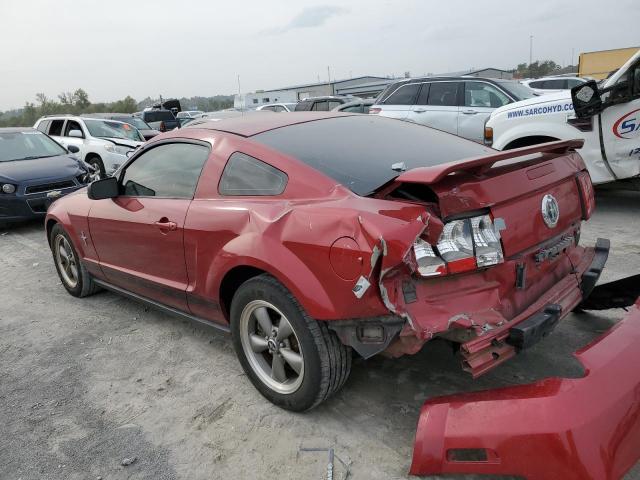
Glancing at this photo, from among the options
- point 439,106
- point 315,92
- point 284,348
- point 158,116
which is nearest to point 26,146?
point 439,106

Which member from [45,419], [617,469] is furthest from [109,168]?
[617,469]

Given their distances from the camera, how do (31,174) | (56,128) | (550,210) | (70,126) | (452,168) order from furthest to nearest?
(56,128) → (70,126) → (31,174) → (550,210) → (452,168)

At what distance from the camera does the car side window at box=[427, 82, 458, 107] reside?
945 centimetres

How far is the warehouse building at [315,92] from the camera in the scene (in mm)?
43875

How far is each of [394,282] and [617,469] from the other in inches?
41.4

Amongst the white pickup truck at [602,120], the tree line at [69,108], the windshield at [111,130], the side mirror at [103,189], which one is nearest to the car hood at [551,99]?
the white pickup truck at [602,120]

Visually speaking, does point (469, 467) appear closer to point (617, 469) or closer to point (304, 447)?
point (617, 469)

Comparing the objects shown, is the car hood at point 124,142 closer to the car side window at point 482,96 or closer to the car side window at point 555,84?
the car side window at point 482,96

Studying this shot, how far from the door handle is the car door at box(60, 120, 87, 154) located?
9849 mm

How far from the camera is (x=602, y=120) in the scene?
5676 millimetres

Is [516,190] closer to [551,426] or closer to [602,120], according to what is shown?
[551,426]

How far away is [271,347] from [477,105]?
772cm

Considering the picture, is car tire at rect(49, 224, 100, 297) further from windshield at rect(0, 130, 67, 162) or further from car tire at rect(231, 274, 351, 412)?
windshield at rect(0, 130, 67, 162)

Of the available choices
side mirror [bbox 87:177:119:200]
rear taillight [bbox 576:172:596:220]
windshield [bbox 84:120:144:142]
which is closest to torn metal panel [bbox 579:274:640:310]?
rear taillight [bbox 576:172:596:220]
